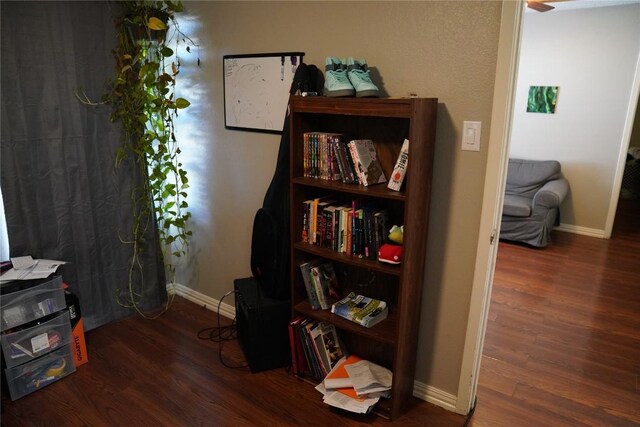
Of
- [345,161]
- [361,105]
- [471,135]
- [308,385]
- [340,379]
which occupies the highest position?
[361,105]

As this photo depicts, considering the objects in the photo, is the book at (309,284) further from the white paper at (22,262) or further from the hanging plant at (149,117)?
the white paper at (22,262)

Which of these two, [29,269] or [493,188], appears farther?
[29,269]

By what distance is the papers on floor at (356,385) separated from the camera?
1.93 meters

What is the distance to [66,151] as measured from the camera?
2314mm

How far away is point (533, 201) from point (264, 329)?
3181 millimetres

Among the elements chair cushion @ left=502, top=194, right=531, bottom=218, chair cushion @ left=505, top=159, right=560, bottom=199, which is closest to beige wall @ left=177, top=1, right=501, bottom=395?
chair cushion @ left=502, top=194, right=531, bottom=218

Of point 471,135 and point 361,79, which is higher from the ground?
point 361,79

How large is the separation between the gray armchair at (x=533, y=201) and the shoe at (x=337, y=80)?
300 cm

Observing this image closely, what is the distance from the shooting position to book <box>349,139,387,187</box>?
1828 millimetres

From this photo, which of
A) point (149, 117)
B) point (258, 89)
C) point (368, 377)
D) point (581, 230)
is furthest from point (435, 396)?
point (581, 230)

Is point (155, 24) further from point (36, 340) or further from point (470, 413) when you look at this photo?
point (470, 413)

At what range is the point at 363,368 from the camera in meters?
2.06

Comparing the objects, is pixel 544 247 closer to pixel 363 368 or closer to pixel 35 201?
pixel 363 368

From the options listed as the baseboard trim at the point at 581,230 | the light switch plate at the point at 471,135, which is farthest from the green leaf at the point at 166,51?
the baseboard trim at the point at 581,230
